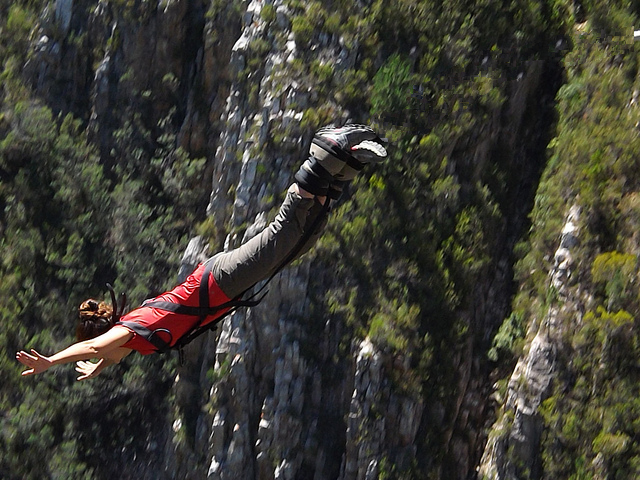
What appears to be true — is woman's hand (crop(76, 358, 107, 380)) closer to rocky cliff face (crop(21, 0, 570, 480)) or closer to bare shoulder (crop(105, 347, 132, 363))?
bare shoulder (crop(105, 347, 132, 363))

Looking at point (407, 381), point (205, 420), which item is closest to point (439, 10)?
point (407, 381)

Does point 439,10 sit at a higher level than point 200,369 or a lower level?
higher

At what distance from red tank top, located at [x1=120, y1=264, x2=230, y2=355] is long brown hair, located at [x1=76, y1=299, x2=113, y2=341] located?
0.16m

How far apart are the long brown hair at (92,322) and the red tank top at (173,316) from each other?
0.53 feet

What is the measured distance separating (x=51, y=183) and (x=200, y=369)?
6.38 meters

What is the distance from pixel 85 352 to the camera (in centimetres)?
541

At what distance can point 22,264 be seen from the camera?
1720 cm

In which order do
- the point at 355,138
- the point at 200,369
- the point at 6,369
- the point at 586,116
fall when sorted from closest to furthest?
the point at 355,138, the point at 586,116, the point at 200,369, the point at 6,369

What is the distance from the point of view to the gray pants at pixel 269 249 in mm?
6043

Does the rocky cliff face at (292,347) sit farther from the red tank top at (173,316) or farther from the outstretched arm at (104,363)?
the outstretched arm at (104,363)

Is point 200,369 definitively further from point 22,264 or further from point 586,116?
point 586,116

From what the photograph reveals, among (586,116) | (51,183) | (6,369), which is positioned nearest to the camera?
(586,116)

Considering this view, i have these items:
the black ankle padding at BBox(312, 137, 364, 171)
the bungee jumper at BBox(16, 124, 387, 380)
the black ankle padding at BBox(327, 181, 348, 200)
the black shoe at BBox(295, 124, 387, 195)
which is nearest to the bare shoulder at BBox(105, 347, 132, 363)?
the bungee jumper at BBox(16, 124, 387, 380)

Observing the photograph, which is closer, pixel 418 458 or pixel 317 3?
pixel 418 458
